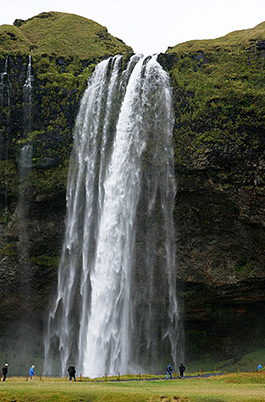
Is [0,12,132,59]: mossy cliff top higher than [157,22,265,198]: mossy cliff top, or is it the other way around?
[0,12,132,59]: mossy cliff top

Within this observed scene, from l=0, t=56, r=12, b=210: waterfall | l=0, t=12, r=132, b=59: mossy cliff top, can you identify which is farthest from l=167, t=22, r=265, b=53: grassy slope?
l=0, t=56, r=12, b=210: waterfall

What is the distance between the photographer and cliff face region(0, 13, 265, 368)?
125 ft

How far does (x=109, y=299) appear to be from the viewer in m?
38.1

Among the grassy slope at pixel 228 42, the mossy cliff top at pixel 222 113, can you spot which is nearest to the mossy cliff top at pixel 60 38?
the grassy slope at pixel 228 42

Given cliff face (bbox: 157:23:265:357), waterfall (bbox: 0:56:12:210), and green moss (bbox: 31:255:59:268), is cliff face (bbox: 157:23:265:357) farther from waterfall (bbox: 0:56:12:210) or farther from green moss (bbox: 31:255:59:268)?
waterfall (bbox: 0:56:12:210)

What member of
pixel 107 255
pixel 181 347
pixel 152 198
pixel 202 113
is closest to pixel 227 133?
pixel 202 113

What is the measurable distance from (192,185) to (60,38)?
83.6 feet

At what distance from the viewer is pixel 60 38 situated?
52.7 meters

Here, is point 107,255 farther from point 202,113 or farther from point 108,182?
point 202,113

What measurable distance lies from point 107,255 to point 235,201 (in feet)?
37.4

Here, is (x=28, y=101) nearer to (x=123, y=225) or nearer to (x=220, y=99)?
(x=123, y=225)

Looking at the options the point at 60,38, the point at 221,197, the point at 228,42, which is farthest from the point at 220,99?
the point at 60,38

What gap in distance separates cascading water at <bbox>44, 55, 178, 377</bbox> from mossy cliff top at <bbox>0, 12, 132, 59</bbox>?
881cm

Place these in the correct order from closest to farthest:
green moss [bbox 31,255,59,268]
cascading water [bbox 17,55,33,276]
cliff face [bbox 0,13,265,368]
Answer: cliff face [bbox 0,13,265,368] < cascading water [bbox 17,55,33,276] < green moss [bbox 31,255,59,268]
